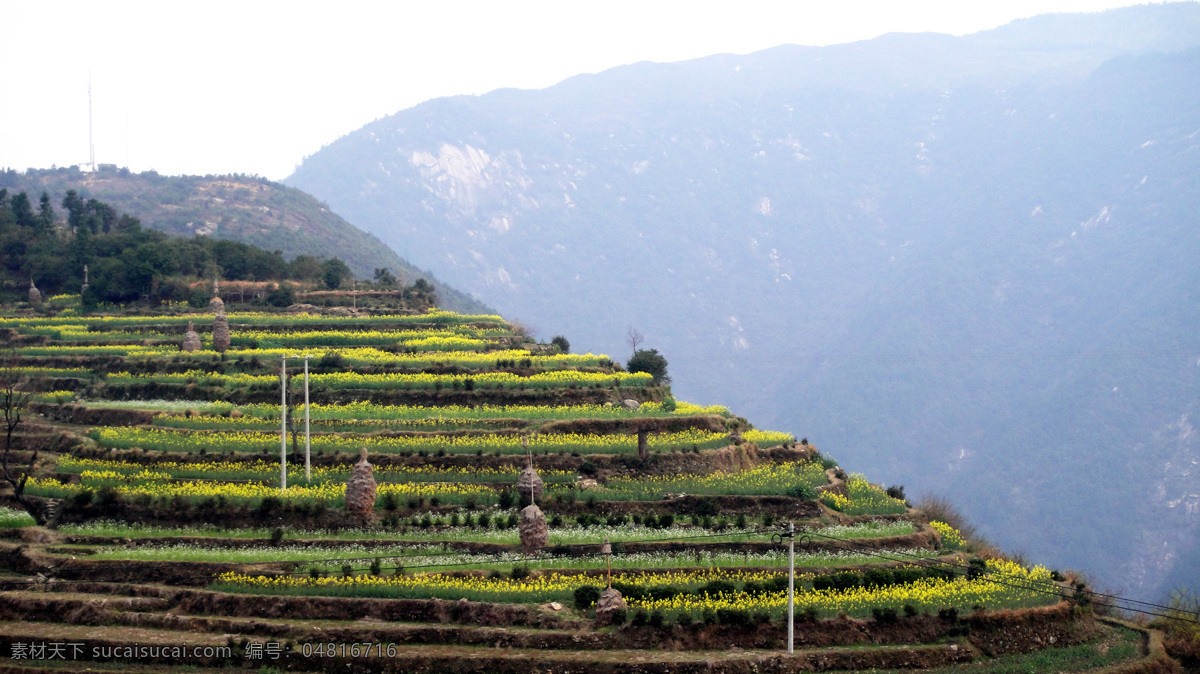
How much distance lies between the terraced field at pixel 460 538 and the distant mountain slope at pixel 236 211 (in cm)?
7108

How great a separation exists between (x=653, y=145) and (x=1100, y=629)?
161m

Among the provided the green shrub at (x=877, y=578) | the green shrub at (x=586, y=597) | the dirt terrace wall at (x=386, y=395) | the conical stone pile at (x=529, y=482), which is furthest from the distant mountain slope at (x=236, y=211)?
the green shrub at (x=586, y=597)

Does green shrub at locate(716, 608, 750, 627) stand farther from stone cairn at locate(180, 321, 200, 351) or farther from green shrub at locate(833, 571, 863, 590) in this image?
stone cairn at locate(180, 321, 200, 351)

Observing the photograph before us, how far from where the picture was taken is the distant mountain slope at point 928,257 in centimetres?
→ 8681

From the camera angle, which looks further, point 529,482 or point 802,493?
point 802,493

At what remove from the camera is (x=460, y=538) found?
34656mm

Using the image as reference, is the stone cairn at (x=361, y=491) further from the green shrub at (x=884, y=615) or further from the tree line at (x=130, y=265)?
the tree line at (x=130, y=265)

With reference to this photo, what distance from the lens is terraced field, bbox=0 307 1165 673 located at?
89.8 feet

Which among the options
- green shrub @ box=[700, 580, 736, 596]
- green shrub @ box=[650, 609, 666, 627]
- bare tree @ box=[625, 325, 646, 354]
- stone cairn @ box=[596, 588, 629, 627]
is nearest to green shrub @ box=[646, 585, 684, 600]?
green shrub @ box=[700, 580, 736, 596]

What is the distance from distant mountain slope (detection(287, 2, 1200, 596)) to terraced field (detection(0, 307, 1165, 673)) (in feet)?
148

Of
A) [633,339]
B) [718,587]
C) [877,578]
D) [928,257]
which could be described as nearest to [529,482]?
[718,587]

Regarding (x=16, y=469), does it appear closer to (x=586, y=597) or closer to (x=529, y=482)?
(x=529, y=482)

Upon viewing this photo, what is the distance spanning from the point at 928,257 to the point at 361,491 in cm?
10793

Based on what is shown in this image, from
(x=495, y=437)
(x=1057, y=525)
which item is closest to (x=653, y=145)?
(x=1057, y=525)
